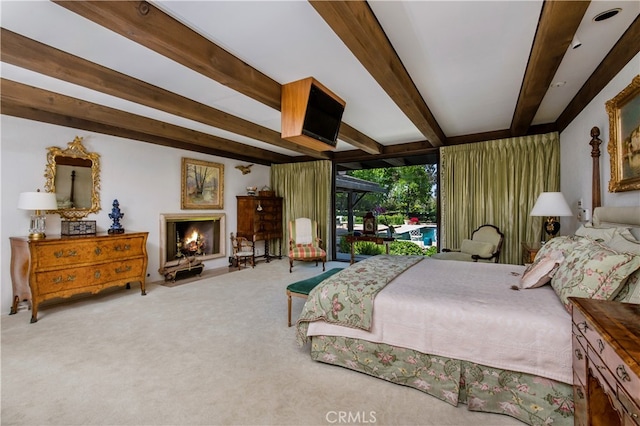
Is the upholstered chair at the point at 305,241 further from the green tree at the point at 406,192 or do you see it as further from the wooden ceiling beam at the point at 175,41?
the wooden ceiling beam at the point at 175,41

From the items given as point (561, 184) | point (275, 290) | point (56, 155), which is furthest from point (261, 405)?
point (561, 184)

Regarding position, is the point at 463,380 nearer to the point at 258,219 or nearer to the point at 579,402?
the point at 579,402

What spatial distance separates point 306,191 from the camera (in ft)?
21.9

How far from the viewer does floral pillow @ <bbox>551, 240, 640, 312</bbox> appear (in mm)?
1497

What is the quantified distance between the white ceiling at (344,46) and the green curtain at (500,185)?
41.6 inches

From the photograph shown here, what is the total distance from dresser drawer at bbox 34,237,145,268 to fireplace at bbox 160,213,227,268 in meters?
1.00

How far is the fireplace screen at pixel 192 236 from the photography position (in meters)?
5.10

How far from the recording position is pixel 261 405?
1.75 meters

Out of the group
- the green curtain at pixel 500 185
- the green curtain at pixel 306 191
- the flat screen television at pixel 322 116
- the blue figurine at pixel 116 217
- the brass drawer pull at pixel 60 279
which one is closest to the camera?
the flat screen television at pixel 322 116

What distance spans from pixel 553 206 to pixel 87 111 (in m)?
5.38

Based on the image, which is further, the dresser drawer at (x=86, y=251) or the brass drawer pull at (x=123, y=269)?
the brass drawer pull at (x=123, y=269)

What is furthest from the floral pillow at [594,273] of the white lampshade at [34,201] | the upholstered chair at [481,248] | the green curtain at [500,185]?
the white lampshade at [34,201]

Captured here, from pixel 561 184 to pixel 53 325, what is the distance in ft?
21.4

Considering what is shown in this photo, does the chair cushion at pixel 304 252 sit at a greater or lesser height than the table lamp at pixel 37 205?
lesser
